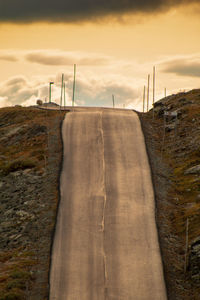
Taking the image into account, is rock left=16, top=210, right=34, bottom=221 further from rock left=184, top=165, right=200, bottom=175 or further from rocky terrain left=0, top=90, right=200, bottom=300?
rock left=184, top=165, right=200, bottom=175

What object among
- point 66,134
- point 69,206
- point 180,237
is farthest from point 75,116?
point 180,237

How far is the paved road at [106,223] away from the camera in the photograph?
1332 inches

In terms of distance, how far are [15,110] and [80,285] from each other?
184 ft

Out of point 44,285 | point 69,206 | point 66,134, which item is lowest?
point 44,285

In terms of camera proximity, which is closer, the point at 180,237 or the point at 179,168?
the point at 180,237

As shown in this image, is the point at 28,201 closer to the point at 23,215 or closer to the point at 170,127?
the point at 23,215

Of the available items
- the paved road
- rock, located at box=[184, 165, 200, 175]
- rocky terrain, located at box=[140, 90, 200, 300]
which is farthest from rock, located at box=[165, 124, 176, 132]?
rock, located at box=[184, 165, 200, 175]

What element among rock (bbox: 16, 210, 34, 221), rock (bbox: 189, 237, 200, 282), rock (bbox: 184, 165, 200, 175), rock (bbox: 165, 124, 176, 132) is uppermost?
rock (bbox: 165, 124, 176, 132)

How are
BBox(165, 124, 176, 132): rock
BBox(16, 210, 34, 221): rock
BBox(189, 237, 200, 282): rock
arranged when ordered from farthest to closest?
BBox(165, 124, 176, 132): rock, BBox(16, 210, 34, 221): rock, BBox(189, 237, 200, 282): rock

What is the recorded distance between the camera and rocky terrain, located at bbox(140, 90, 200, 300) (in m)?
36.2

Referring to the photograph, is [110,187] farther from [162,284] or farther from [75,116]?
[75,116]

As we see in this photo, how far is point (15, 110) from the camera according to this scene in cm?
8600

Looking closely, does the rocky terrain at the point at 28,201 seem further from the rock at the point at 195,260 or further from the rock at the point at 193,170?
the rock at the point at 193,170

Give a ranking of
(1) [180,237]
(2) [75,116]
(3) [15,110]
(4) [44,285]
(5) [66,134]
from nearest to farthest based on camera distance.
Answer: (4) [44,285], (1) [180,237], (5) [66,134], (2) [75,116], (3) [15,110]
